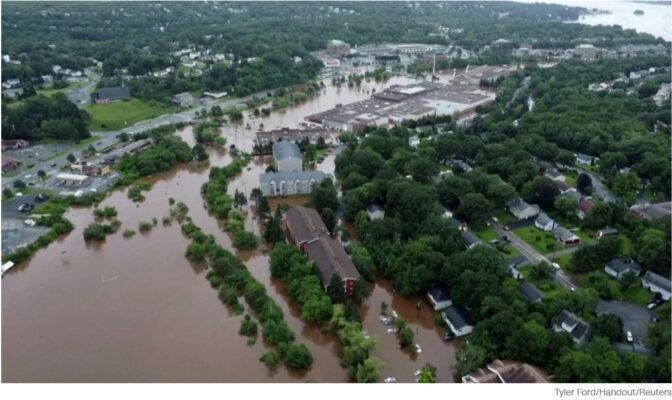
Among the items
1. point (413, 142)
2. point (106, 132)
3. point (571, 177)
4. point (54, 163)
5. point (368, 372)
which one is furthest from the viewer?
point (106, 132)

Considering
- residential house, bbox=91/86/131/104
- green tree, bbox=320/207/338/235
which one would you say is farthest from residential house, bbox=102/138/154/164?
green tree, bbox=320/207/338/235

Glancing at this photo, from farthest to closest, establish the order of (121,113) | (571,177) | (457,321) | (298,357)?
1. (121,113)
2. (571,177)
3. (457,321)
4. (298,357)

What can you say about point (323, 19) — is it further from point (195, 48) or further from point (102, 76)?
point (102, 76)

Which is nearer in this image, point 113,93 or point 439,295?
point 439,295

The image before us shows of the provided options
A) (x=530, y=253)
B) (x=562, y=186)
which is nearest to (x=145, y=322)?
(x=530, y=253)

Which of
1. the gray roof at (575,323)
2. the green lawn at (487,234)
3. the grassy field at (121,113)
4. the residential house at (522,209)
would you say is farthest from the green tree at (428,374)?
the grassy field at (121,113)

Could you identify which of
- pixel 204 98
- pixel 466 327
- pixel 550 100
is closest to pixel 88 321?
pixel 466 327

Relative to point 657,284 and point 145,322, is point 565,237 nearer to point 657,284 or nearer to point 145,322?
point 657,284
